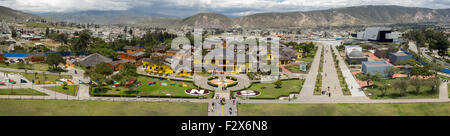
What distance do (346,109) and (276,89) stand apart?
13.2m

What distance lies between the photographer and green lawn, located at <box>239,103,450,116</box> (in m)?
34.2

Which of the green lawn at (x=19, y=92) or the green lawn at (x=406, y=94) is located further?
the green lawn at (x=406, y=94)

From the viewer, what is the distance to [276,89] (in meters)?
47.1

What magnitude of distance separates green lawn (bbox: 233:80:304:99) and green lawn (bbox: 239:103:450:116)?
4.94 meters

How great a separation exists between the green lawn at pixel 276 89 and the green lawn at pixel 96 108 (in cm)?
1035

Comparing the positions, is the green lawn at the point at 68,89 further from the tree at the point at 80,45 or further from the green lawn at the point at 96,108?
the tree at the point at 80,45

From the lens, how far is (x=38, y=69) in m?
61.4

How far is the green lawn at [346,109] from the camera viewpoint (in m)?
34.2

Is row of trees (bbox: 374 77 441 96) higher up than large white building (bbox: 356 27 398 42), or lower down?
lower down

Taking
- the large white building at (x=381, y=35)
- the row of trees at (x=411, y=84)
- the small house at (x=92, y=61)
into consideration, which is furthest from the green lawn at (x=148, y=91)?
the large white building at (x=381, y=35)

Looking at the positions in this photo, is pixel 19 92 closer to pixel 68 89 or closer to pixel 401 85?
pixel 68 89

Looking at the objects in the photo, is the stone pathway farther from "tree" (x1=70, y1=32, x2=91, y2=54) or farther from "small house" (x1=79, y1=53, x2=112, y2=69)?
"tree" (x1=70, y1=32, x2=91, y2=54)

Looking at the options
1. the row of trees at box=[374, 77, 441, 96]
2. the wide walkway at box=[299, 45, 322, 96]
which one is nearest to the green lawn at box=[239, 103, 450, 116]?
the row of trees at box=[374, 77, 441, 96]

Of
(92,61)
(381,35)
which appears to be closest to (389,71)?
(92,61)
